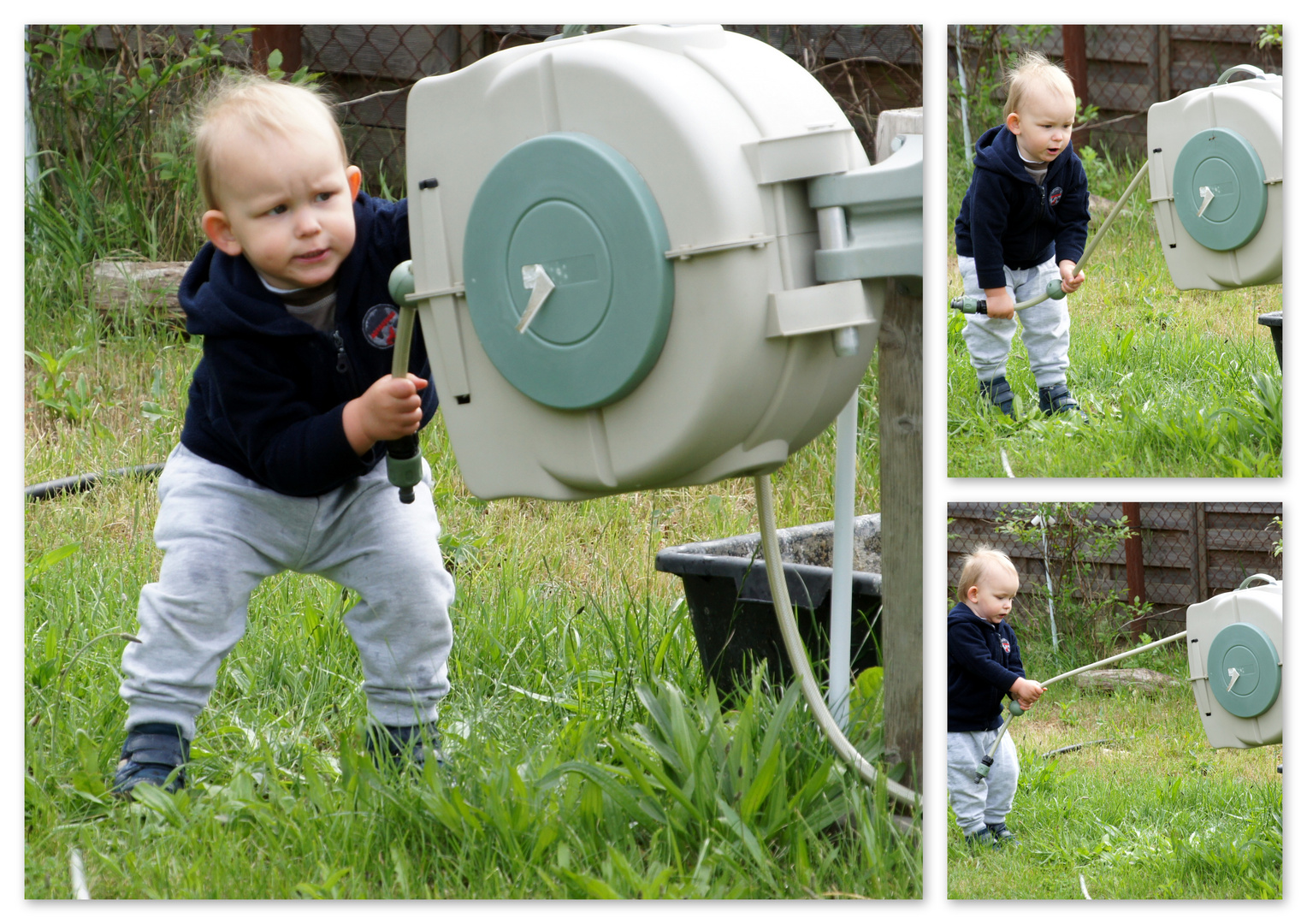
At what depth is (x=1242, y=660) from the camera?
47.9 inches

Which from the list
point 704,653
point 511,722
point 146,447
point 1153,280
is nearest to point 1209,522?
point 1153,280

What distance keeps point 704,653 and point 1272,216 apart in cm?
88

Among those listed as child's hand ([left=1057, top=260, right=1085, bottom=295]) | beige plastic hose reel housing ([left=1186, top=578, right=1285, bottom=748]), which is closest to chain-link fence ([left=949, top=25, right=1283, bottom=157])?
child's hand ([left=1057, top=260, right=1085, bottom=295])

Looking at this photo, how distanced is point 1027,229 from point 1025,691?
1.41 ft

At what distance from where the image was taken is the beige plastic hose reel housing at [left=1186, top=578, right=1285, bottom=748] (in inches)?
47.0

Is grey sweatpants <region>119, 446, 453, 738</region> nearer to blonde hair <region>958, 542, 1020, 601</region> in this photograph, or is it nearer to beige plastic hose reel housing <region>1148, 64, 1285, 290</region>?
blonde hair <region>958, 542, 1020, 601</region>

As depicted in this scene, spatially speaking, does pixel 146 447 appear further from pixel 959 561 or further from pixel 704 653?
pixel 959 561

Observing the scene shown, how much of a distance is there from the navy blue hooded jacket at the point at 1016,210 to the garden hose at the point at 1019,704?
37cm

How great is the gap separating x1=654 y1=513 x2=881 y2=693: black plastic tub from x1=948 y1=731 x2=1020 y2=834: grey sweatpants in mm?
378

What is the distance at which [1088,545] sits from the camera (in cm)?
115

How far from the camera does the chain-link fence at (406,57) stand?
1.78 meters

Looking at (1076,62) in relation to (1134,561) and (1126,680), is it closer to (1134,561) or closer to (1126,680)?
(1134,561)

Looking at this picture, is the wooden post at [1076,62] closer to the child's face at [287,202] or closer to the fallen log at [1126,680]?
the fallen log at [1126,680]


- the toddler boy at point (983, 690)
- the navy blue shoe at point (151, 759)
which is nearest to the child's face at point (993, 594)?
the toddler boy at point (983, 690)
